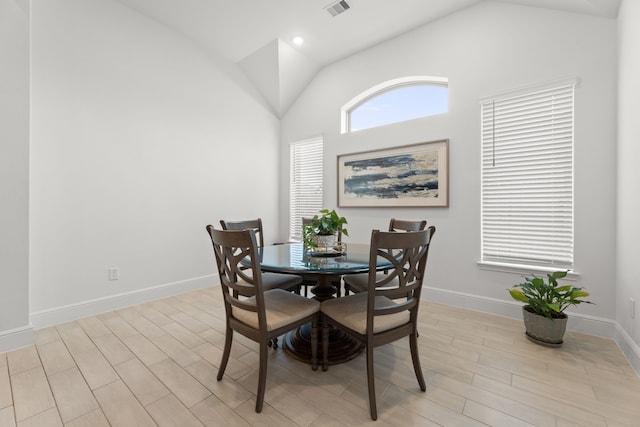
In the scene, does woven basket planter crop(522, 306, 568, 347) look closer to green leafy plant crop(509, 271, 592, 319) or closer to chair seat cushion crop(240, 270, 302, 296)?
green leafy plant crop(509, 271, 592, 319)

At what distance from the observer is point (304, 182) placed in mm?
4422

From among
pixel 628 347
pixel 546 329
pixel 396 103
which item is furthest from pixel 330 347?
pixel 396 103

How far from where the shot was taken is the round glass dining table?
5.35 ft

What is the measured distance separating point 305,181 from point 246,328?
307cm

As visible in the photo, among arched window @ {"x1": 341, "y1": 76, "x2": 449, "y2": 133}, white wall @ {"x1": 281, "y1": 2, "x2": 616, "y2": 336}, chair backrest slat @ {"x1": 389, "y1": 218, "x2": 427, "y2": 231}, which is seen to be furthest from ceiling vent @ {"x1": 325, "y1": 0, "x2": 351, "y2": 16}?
chair backrest slat @ {"x1": 389, "y1": 218, "x2": 427, "y2": 231}

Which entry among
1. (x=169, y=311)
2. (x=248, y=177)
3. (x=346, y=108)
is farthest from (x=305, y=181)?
(x=169, y=311)

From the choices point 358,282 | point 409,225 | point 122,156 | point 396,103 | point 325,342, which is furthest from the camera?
point 396,103

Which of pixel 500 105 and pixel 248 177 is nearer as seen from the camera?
pixel 500 105

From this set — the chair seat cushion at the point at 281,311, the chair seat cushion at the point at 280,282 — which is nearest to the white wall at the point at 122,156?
the chair seat cushion at the point at 280,282

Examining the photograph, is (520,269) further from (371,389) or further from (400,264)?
(371,389)

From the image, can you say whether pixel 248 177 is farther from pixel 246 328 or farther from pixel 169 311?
pixel 246 328

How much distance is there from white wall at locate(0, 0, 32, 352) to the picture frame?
3.17 metres

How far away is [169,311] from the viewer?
285 cm

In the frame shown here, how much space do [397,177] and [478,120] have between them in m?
1.02
